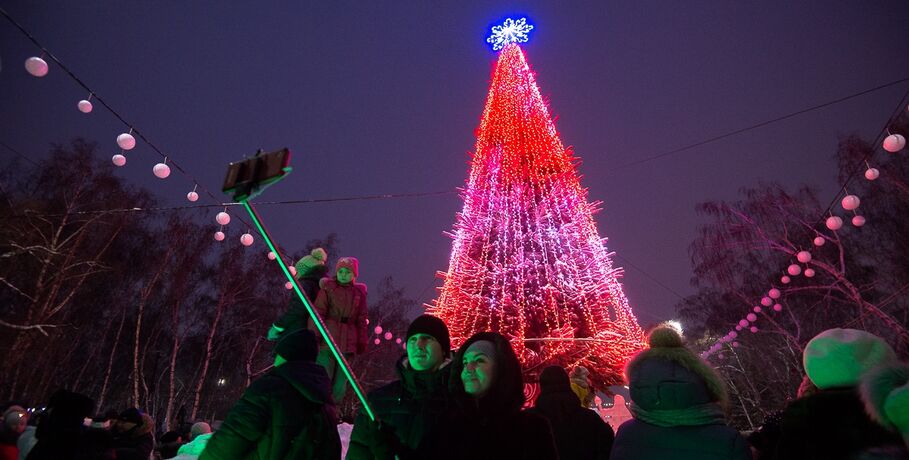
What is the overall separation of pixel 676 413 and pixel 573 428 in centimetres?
125

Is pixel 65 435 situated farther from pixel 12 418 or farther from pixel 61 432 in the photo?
pixel 12 418

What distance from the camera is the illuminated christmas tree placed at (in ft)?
36.4

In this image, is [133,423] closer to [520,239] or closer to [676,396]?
[676,396]

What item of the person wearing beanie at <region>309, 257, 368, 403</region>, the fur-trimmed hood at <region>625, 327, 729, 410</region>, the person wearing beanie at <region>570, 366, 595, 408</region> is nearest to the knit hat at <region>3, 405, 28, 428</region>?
the person wearing beanie at <region>309, 257, 368, 403</region>

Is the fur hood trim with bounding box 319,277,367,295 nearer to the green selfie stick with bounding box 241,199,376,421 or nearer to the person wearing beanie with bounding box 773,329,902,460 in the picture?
the green selfie stick with bounding box 241,199,376,421

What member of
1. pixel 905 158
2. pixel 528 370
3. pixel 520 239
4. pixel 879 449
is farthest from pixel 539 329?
pixel 905 158

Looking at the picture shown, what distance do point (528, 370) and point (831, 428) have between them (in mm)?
9066

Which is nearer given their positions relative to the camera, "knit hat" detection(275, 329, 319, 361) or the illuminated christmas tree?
"knit hat" detection(275, 329, 319, 361)

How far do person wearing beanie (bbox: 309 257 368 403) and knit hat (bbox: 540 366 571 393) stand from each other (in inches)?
89.5

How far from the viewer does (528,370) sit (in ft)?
34.7

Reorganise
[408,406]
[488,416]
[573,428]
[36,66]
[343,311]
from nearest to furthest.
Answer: [488,416], [408,406], [573,428], [343,311], [36,66]

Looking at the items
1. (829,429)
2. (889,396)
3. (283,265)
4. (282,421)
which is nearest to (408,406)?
(282,421)

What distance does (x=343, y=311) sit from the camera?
5156mm

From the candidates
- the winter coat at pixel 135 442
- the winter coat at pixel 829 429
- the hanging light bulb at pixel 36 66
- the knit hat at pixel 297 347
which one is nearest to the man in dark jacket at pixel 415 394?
the knit hat at pixel 297 347
